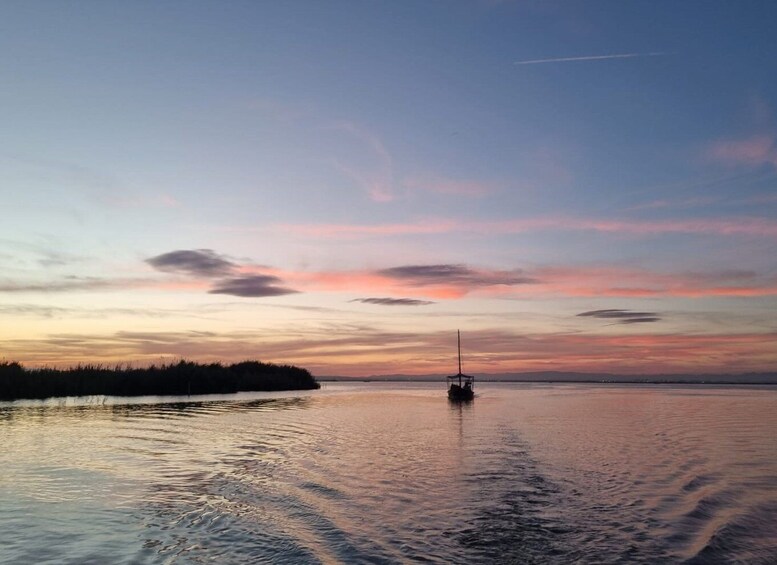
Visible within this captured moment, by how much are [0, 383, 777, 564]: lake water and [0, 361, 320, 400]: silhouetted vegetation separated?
32.9 metres

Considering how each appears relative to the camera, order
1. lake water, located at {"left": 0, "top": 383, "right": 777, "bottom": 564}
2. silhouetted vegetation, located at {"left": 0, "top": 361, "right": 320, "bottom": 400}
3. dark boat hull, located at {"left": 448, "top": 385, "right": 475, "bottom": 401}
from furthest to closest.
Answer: dark boat hull, located at {"left": 448, "top": 385, "right": 475, "bottom": 401}, silhouetted vegetation, located at {"left": 0, "top": 361, "right": 320, "bottom": 400}, lake water, located at {"left": 0, "top": 383, "right": 777, "bottom": 564}

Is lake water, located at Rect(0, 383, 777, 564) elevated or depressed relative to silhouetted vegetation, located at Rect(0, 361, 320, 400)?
depressed

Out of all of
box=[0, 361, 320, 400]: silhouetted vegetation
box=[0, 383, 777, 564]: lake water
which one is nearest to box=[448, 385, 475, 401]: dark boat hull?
box=[0, 361, 320, 400]: silhouetted vegetation

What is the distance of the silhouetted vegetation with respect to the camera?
66.6 m

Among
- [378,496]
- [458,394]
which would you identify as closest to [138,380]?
[458,394]

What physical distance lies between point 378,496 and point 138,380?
71794 millimetres

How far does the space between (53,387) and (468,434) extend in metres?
54.4

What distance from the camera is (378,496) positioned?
1925 centimetres

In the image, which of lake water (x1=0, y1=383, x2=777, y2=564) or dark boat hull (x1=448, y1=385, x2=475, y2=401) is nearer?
lake water (x1=0, y1=383, x2=777, y2=564)

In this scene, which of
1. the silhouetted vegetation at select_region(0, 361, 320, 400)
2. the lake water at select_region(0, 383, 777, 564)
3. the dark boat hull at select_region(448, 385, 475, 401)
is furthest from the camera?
the dark boat hull at select_region(448, 385, 475, 401)

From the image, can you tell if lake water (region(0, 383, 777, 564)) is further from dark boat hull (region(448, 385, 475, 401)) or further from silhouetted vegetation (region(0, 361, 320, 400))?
dark boat hull (region(448, 385, 475, 401))

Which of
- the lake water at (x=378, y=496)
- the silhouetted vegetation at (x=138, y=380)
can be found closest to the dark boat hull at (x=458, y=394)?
the silhouetted vegetation at (x=138, y=380)

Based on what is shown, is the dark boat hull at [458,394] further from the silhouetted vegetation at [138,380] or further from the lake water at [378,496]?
the lake water at [378,496]

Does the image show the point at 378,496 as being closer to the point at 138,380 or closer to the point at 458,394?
the point at 458,394
